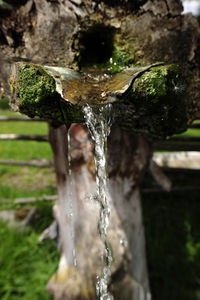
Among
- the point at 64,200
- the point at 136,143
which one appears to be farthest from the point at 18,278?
the point at 136,143

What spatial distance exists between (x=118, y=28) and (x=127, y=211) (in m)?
1.13

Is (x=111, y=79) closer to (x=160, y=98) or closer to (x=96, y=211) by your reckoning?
(x=160, y=98)

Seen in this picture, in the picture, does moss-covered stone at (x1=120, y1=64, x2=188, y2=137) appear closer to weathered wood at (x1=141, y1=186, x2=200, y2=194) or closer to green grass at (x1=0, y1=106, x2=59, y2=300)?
green grass at (x1=0, y1=106, x2=59, y2=300)

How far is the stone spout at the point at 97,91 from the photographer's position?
89 cm

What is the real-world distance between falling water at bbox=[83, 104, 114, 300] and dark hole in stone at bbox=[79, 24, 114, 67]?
368mm

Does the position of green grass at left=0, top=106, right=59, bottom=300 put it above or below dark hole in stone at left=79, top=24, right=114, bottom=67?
below

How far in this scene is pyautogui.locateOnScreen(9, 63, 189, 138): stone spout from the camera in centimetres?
89

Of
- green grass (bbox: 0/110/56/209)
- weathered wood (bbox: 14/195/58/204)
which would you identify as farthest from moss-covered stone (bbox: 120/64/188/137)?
green grass (bbox: 0/110/56/209)

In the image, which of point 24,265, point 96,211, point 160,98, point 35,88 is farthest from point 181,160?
point 35,88

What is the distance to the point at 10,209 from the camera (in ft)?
9.80

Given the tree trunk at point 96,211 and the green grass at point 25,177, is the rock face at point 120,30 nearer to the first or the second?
the tree trunk at point 96,211

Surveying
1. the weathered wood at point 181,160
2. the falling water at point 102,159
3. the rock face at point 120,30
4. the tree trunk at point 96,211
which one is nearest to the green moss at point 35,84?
the falling water at point 102,159

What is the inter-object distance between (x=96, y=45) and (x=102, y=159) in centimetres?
61

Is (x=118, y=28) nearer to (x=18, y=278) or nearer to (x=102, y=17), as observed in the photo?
(x=102, y=17)
